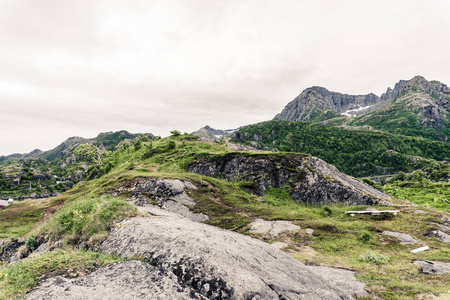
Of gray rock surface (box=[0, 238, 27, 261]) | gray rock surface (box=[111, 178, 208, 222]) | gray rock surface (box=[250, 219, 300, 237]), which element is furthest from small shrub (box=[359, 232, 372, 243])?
gray rock surface (box=[0, 238, 27, 261])

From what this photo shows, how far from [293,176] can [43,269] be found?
40336mm

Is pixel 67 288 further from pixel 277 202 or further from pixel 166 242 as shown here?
pixel 277 202

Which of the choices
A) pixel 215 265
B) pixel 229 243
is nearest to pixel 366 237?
pixel 229 243

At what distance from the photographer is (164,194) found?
2900cm

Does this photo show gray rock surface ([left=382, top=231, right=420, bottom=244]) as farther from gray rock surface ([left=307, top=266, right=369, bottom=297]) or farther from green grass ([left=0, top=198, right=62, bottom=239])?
green grass ([left=0, top=198, right=62, bottom=239])

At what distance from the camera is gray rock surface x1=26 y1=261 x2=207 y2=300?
5398 mm

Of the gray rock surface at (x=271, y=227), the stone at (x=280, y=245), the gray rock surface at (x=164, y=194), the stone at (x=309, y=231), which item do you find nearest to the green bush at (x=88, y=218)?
the stone at (x=280, y=245)

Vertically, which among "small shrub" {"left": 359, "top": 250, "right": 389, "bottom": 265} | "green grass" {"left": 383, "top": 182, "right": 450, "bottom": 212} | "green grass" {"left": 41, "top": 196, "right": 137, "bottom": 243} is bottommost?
"green grass" {"left": 383, "top": 182, "right": 450, "bottom": 212}

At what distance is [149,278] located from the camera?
20.9 feet

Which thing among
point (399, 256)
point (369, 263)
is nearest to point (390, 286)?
point (369, 263)

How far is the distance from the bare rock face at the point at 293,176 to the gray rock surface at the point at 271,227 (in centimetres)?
1433

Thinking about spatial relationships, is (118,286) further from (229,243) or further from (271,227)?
(271,227)

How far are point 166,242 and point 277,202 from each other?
98.9 feet

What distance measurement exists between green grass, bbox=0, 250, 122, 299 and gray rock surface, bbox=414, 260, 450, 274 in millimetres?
19555
